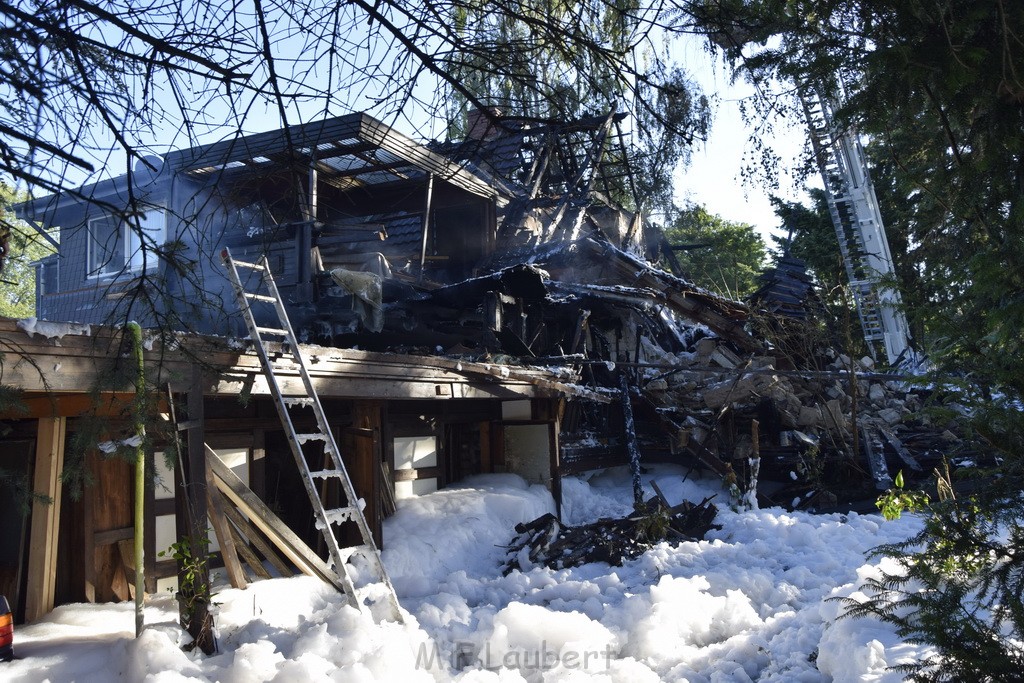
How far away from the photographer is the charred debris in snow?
1285 centimetres

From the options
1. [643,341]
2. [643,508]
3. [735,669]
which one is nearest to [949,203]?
[735,669]

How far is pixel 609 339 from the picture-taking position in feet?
58.5

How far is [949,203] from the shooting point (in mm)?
3619

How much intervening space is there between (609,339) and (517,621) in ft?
36.6

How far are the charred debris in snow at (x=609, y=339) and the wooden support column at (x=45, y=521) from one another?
5499 mm

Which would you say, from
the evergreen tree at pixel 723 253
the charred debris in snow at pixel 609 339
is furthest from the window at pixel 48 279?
the evergreen tree at pixel 723 253

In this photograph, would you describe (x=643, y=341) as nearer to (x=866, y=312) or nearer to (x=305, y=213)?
(x=866, y=312)

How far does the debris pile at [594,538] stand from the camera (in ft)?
32.7

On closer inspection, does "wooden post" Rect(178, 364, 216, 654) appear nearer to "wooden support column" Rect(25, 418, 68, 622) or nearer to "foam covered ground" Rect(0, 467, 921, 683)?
"foam covered ground" Rect(0, 467, 921, 683)

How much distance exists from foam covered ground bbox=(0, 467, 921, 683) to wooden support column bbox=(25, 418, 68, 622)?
0.58 feet

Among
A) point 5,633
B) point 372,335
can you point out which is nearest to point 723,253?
point 372,335

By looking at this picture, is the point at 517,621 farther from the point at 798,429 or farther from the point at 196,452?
the point at 798,429

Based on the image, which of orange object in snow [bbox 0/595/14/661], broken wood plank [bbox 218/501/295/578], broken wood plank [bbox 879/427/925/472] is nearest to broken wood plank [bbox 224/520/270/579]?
broken wood plank [bbox 218/501/295/578]

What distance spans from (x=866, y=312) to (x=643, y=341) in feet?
33.8
